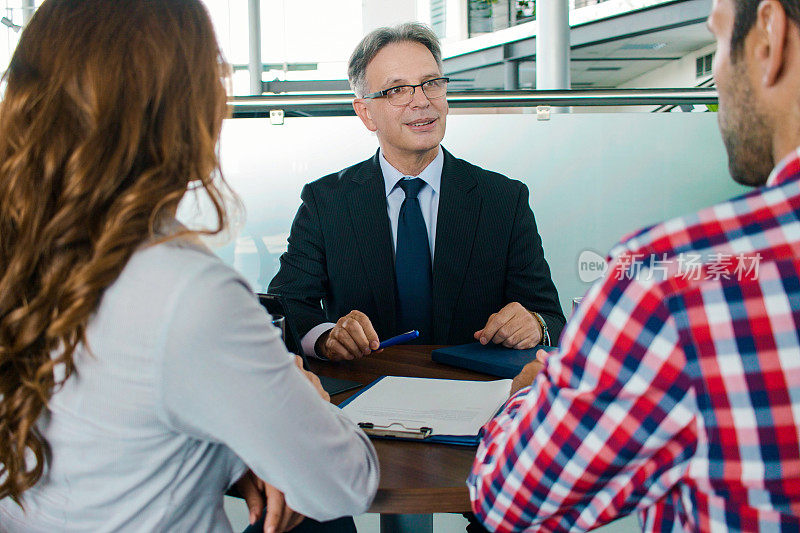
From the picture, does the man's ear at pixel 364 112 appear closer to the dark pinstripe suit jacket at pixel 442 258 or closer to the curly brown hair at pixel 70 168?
the dark pinstripe suit jacket at pixel 442 258

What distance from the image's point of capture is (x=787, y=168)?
636mm

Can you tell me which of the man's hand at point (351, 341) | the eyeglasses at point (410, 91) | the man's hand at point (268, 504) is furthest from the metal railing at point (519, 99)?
the man's hand at point (268, 504)

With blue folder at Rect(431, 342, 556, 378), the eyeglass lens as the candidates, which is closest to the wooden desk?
blue folder at Rect(431, 342, 556, 378)

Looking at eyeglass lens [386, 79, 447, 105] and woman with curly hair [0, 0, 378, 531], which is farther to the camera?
eyeglass lens [386, 79, 447, 105]

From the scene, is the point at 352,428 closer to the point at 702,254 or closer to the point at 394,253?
the point at 702,254

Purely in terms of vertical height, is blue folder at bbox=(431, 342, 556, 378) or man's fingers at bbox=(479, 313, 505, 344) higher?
man's fingers at bbox=(479, 313, 505, 344)

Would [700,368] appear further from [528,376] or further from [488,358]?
[488,358]

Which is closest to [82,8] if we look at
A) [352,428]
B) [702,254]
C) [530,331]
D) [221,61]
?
[221,61]

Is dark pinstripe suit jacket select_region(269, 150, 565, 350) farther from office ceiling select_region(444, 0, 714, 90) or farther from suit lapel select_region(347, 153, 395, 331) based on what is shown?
office ceiling select_region(444, 0, 714, 90)

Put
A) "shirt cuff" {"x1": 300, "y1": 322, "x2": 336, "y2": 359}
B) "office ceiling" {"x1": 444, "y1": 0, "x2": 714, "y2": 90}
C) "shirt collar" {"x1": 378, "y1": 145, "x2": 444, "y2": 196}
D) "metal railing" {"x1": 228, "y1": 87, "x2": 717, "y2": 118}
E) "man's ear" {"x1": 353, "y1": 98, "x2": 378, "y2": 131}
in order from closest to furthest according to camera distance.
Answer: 1. "shirt cuff" {"x1": 300, "y1": 322, "x2": 336, "y2": 359}
2. "shirt collar" {"x1": 378, "y1": 145, "x2": 444, "y2": 196}
3. "man's ear" {"x1": 353, "y1": 98, "x2": 378, "y2": 131}
4. "metal railing" {"x1": 228, "y1": 87, "x2": 717, "y2": 118}
5. "office ceiling" {"x1": 444, "y1": 0, "x2": 714, "y2": 90}

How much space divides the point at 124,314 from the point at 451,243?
1.34m

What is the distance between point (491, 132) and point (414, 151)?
0.72 metres

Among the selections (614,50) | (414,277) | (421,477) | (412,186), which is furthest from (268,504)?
(614,50)

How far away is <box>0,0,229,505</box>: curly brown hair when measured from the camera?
2.39 ft
